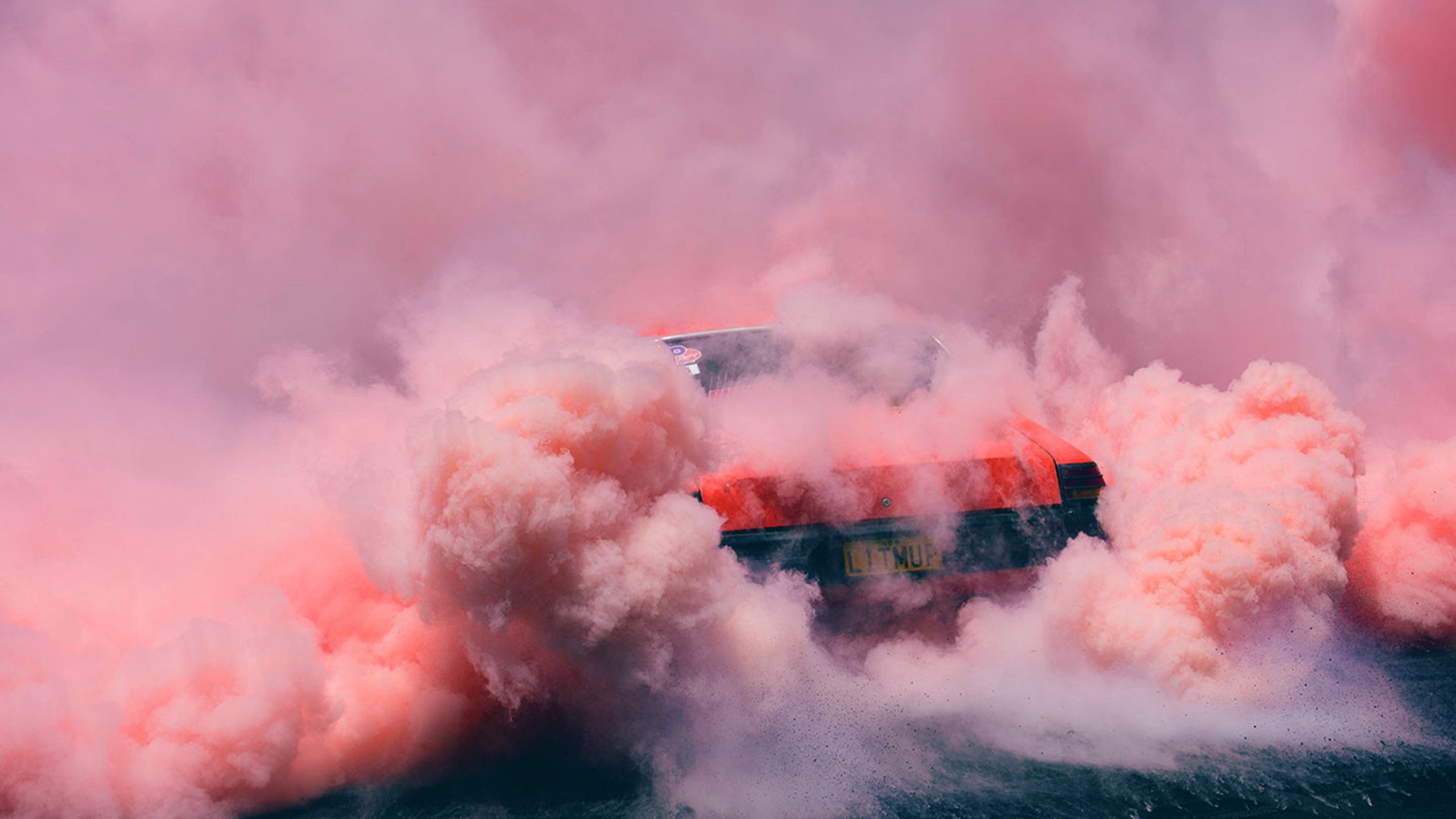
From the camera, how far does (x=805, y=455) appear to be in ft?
10.2

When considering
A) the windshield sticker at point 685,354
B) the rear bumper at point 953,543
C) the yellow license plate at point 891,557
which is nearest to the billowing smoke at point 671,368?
the rear bumper at point 953,543

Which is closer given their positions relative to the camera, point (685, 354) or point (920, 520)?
point (920, 520)

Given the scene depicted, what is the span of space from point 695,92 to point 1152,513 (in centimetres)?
377

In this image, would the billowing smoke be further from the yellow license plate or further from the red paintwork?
the yellow license plate

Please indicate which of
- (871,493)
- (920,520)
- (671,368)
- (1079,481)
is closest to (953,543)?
(920,520)

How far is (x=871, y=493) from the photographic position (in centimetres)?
302

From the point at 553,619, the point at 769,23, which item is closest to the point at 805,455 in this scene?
the point at 553,619

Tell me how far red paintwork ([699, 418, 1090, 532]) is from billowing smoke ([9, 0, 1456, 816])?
3.6 inches

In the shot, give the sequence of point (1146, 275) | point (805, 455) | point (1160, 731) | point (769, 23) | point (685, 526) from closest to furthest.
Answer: point (1160, 731) → point (685, 526) → point (805, 455) → point (1146, 275) → point (769, 23)

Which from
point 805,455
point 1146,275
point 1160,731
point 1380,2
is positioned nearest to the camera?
point 1160,731

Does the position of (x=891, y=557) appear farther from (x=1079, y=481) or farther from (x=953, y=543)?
(x=1079, y=481)

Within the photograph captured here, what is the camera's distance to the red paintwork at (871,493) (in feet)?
9.87

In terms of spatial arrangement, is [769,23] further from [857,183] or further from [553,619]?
[553,619]

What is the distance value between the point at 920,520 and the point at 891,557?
0.15 meters
